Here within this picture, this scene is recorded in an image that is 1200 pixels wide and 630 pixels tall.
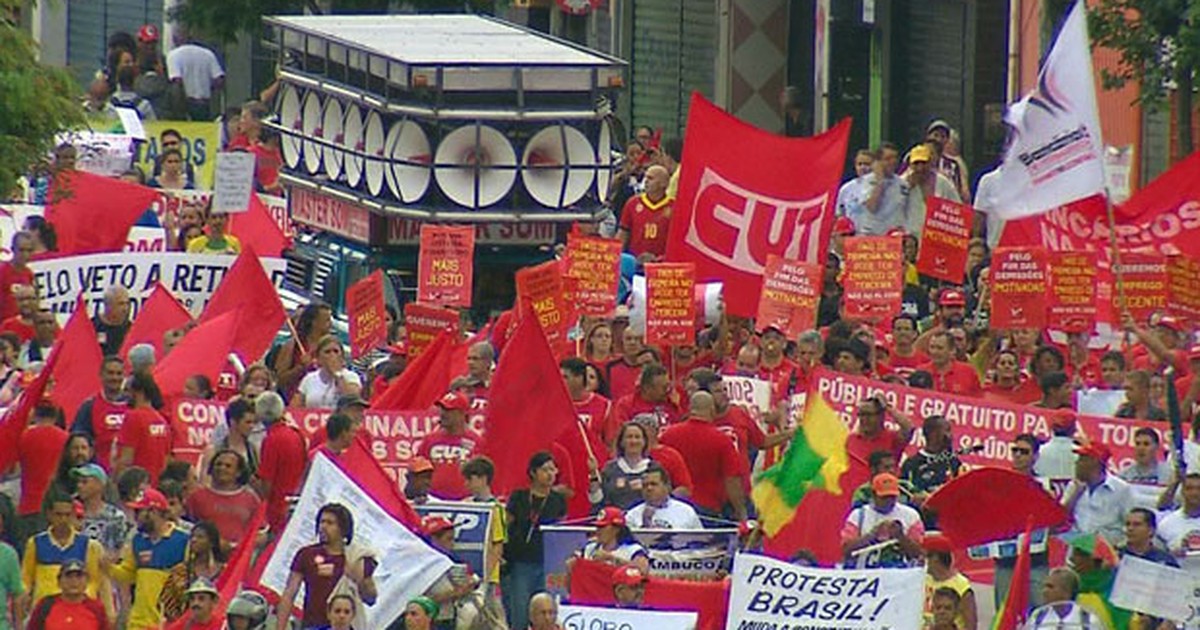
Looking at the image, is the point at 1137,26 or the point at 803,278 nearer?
the point at 803,278

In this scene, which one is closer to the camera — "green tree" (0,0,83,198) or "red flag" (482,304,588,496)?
"red flag" (482,304,588,496)

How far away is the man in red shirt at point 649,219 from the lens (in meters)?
33.0

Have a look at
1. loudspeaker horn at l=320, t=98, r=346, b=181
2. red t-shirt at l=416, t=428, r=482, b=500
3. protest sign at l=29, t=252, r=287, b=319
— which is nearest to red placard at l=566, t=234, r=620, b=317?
protest sign at l=29, t=252, r=287, b=319

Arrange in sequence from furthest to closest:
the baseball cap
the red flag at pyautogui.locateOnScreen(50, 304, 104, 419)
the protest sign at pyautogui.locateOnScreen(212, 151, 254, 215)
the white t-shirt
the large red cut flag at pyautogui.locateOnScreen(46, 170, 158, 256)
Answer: the white t-shirt → the protest sign at pyautogui.locateOnScreen(212, 151, 254, 215) → the large red cut flag at pyautogui.locateOnScreen(46, 170, 158, 256) → the red flag at pyautogui.locateOnScreen(50, 304, 104, 419) → the baseball cap

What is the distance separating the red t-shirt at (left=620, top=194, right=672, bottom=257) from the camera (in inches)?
1299

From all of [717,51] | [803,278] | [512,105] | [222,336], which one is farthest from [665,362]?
[717,51]

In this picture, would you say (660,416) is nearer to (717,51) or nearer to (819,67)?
(819,67)

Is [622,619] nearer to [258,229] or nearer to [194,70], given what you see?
[258,229]

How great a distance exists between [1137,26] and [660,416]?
269 inches

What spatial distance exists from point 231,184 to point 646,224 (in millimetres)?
3025

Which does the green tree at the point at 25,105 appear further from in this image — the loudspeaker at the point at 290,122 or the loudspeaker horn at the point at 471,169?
the loudspeaker at the point at 290,122

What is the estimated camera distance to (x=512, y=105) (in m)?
32.4

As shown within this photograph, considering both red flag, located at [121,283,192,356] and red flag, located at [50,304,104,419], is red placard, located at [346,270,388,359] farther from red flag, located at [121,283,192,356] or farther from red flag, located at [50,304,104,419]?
red flag, located at [50,304,104,419]

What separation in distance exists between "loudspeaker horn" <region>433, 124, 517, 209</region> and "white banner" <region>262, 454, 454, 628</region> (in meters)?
9.08
